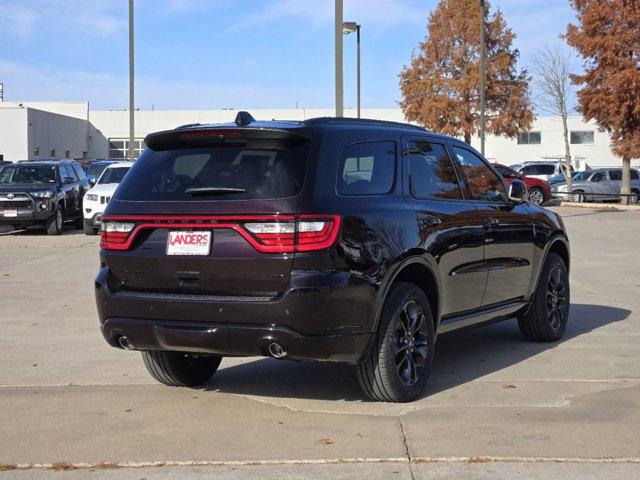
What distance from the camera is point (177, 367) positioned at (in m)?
7.06

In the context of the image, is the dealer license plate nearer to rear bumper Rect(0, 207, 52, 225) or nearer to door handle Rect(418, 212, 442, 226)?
door handle Rect(418, 212, 442, 226)

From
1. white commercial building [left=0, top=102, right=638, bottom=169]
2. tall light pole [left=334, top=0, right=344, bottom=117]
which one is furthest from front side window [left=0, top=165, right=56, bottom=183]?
white commercial building [left=0, top=102, right=638, bottom=169]

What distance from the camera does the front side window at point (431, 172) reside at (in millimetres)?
6934

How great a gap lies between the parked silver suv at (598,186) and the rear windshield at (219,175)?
3674 cm

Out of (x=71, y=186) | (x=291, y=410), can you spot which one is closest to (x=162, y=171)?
(x=291, y=410)

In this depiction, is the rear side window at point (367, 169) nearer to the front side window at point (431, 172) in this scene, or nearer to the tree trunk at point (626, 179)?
the front side window at point (431, 172)

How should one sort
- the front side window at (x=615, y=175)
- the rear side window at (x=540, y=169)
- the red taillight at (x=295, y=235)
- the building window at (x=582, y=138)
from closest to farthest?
the red taillight at (x=295, y=235), the front side window at (x=615, y=175), the rear side window at (x=540, y=169), the building window at (x=582, y=138)

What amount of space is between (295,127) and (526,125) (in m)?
45.4

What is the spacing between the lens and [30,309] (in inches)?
438

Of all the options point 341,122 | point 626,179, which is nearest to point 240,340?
point 341,122

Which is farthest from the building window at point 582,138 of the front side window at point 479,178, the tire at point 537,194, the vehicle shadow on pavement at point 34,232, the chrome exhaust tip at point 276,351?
the chrome exhaust tip at point 276,351

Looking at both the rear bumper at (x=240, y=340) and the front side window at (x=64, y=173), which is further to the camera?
the front side window at (x=64, y=173)

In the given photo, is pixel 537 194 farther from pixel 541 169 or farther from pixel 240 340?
pixel 240 340

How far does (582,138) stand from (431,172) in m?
65.0
